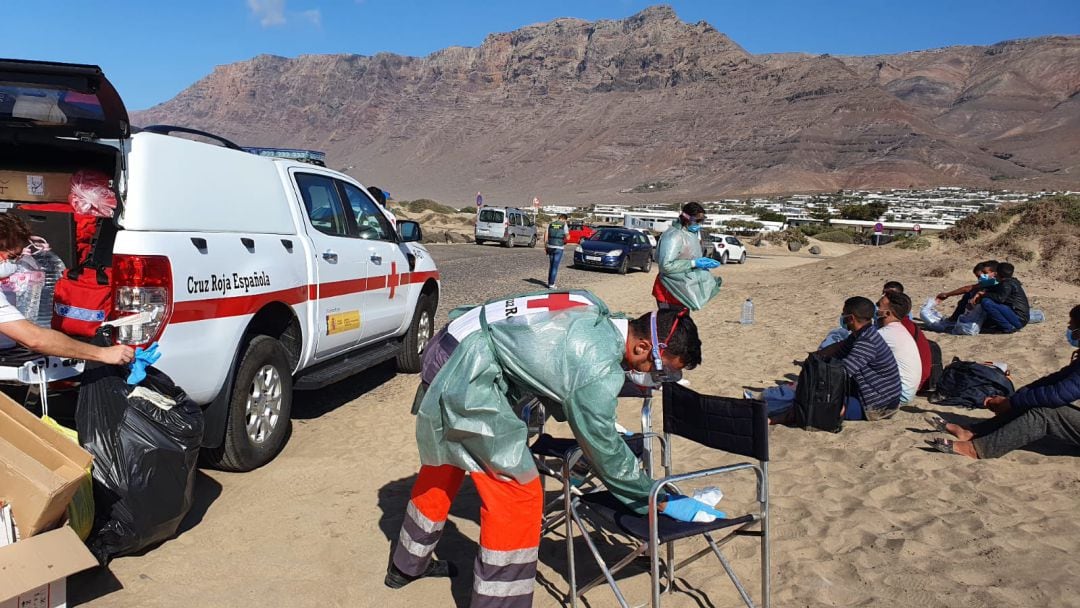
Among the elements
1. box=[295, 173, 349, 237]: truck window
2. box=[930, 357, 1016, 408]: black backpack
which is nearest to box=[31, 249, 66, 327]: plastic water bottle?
box=[295, 173, 349, 237]: truck window

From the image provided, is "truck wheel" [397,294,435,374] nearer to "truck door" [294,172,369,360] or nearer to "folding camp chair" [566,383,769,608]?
"truck door" [294,172,369,360]

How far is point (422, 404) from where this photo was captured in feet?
11.5

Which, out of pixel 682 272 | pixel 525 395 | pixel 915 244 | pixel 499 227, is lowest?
pixel 499 227

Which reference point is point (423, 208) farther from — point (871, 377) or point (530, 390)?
point (530, 390)

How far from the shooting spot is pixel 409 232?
7.58 m

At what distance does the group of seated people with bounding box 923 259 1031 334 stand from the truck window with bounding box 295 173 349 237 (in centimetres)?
809

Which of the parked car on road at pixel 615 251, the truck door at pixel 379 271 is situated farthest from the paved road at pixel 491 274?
the truck door at pixel 379 271

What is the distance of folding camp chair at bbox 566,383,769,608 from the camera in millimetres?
3416

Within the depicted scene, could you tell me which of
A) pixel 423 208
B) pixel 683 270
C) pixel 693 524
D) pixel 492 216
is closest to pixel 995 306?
pixel 683 270

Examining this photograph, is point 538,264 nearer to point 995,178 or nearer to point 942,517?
point 942,517

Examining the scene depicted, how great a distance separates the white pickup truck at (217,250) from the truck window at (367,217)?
0.06m

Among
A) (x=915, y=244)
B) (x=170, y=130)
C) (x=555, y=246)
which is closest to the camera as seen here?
(x=170, y=130)

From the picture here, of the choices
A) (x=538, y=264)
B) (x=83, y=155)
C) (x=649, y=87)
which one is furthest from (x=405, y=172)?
(x=83, y=155)

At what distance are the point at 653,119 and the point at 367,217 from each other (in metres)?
129
